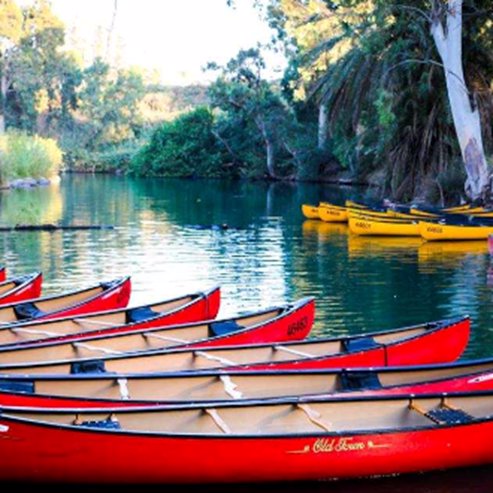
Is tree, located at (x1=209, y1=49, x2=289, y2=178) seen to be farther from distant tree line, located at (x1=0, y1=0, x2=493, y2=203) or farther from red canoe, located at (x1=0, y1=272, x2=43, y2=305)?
red canoe, located at (x1=0, y1=272, x2=43, y2=305)

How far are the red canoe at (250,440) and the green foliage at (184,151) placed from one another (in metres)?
60.5

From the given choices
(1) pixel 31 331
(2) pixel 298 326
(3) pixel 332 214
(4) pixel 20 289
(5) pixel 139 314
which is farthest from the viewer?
(3) pixel 332 214

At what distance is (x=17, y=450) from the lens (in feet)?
28.5

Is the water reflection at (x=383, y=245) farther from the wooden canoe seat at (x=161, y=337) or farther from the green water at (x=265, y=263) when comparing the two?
the wooden canoe seat at (x=161, y=337)

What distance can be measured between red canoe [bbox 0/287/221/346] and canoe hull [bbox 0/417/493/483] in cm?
363

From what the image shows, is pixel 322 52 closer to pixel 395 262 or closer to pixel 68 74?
pixel 395 262

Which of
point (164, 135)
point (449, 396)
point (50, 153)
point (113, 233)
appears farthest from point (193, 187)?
point (449, 396)

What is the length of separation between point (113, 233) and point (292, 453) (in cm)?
2258

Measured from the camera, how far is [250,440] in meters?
8.84

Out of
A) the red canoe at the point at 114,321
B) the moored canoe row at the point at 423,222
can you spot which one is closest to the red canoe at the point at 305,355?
the red canoe at the point at 114,321

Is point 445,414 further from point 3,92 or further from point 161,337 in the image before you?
point 3,92

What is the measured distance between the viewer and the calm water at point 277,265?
17.5m

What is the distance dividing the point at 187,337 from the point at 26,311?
3.19 meters

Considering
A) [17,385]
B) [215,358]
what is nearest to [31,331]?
[215,358]
